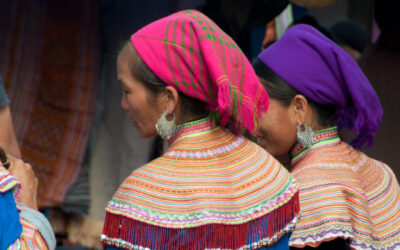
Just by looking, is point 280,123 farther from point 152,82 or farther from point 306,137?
point 152,82

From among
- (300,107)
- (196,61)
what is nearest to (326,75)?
(300,107)

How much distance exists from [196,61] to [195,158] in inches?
13.7

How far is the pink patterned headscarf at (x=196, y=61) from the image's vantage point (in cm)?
213

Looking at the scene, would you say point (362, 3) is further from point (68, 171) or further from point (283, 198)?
point (283, 198)

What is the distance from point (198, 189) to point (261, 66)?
1046 millimetres

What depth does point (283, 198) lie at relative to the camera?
7.43 feet

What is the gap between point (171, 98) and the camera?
222 cm

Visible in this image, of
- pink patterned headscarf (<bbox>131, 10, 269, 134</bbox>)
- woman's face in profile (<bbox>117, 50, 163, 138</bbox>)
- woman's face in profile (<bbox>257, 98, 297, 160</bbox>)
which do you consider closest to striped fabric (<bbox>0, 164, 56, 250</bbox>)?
woman's face in profile (<bbox>117, 50, 163, 138</bbox>)

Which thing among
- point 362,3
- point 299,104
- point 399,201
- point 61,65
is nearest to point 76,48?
point 61,65

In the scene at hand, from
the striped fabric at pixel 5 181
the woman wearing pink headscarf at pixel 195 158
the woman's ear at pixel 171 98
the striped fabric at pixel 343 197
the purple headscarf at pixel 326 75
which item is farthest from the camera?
the purple headscarf at pixel 326 75

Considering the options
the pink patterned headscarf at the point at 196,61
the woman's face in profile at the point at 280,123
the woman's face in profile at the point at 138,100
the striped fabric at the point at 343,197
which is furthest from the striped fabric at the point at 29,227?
the woman's face in profile at the point at 280,123

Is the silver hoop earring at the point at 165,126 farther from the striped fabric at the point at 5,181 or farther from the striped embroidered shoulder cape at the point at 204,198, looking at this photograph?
the striped fabric at the point at 5,181

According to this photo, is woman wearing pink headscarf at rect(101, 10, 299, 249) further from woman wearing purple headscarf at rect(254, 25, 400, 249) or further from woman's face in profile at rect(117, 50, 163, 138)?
woman wearing purple headscarf at rect(254, 25, 400, 249)

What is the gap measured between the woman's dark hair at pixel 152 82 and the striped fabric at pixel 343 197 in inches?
27.9
